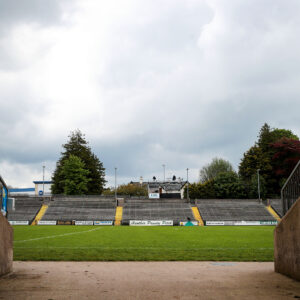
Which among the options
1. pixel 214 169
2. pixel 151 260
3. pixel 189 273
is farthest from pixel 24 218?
pixel 214 169

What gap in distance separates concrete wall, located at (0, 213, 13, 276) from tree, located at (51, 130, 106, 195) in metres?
71.7

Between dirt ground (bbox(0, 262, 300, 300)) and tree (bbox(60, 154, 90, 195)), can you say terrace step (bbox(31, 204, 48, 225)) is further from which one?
dirt ground (bbox(0, 262, 300, 300))

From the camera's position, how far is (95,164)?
3413 inches

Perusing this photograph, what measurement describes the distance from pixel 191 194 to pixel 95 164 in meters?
24.3

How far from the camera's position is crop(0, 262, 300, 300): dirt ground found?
5859mm

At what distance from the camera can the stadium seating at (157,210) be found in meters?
55.4

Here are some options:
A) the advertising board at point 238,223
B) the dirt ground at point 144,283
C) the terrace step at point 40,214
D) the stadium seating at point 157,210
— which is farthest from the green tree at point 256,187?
the dirt ground at point 144,283

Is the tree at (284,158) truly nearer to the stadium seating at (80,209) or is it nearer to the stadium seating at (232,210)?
the stadium seating at (232,210)

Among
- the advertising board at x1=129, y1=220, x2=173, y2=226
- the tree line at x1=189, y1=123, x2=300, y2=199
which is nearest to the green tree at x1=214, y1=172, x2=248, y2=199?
the tree line at x1=189, y1=123, x2=300, y2=199

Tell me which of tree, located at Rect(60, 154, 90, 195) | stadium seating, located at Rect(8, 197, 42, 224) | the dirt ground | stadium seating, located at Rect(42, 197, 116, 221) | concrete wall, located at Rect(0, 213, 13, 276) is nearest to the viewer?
the dirt ground

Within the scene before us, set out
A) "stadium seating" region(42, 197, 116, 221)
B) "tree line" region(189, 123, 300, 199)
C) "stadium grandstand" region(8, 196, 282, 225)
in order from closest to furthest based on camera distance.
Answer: "stadium grandstand" region(8, 196, 282, 225)
"stadium seating" region(42, 197, 116, 221)
"tree line" region(189, 123, 300, 199)

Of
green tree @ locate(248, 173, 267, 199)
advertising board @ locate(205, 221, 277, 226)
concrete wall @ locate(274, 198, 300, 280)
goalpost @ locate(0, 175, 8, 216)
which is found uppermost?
green tree @ locate(248, 173, 267, 199)

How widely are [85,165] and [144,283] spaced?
78770 millimetres

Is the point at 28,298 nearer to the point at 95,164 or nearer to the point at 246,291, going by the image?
the point at 246,291
